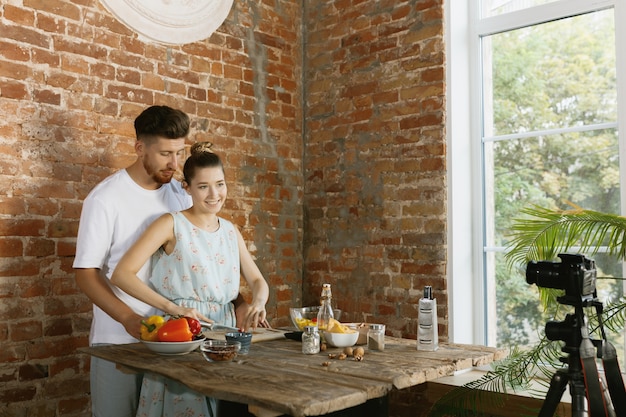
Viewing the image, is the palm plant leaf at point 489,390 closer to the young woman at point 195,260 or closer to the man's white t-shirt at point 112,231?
the young woman at point 195,260

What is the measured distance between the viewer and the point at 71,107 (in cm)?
328

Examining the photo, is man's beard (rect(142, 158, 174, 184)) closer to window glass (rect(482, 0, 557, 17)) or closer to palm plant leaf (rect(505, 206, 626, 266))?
palm plant leaf (rect(505, 206, 626, 266))

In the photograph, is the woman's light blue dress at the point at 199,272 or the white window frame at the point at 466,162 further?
the white window frame at the point at 466,162

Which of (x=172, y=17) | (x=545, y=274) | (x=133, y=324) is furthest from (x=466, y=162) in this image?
(x=133, y=324)

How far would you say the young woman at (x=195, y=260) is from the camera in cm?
267

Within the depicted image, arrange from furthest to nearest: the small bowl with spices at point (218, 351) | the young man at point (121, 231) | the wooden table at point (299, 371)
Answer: the young man at point (121, 231) < the small bowl with spices at point (218, 351) < the wooden table at point (299, 371)

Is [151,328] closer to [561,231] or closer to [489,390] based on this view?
[489,390]

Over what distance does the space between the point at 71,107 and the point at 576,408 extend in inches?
105

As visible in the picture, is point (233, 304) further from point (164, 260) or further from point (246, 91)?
point (246, 91)

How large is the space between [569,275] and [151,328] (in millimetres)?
1486

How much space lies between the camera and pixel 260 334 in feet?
9.04

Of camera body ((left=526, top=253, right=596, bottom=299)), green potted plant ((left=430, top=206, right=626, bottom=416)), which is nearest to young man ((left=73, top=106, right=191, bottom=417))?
green potted plant ((left=430, top=206, right=626, bottom=416))

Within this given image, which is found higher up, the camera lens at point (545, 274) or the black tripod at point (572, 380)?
the camera lens at point (545, 274)

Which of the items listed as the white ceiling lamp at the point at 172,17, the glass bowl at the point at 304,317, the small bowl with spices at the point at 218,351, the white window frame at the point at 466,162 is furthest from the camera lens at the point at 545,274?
the white ceiling lamp at the point at 172,17
